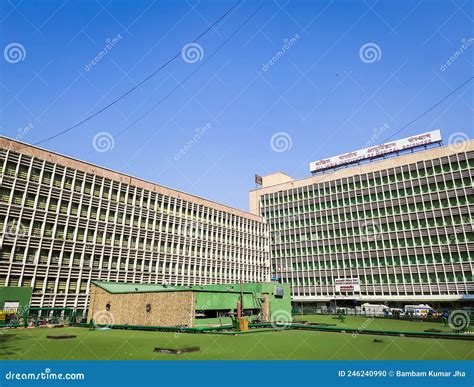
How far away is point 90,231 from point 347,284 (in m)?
57.5

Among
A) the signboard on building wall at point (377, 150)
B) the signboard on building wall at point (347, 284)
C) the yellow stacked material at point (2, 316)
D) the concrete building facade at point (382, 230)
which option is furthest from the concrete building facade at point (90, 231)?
the signboard on building wall at point (377, 150)

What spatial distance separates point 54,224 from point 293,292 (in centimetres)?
6050

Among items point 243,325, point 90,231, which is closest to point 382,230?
point 243,325

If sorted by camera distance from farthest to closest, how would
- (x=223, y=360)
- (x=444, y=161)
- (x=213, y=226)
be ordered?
(x=213, y=226)
(x=444, y=161)
(x=223, y=360)

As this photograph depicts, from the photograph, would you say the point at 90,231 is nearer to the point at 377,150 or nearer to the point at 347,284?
the point at 347,284

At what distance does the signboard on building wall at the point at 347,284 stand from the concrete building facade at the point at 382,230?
0.23 m

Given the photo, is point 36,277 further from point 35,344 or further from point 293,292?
point 293,292

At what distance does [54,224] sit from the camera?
52.5 meters

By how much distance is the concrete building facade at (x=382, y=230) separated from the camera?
235 feet

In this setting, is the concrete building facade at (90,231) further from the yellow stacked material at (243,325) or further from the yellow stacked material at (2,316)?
the yellow stacked material at (243,325)

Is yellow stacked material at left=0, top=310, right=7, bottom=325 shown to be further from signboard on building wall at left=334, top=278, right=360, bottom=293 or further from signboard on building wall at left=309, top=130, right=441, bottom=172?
signboard on building wall at left=309, top=130, right=441, bottom=172

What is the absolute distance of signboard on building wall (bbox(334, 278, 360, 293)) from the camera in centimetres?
8119

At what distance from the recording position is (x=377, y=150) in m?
85.4

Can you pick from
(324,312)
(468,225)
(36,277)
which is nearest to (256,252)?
(324,312)
